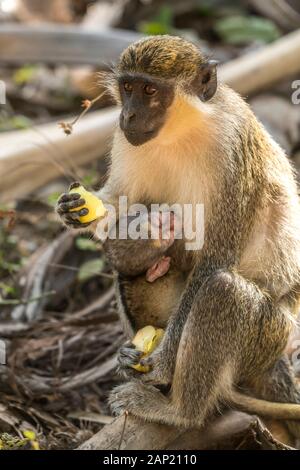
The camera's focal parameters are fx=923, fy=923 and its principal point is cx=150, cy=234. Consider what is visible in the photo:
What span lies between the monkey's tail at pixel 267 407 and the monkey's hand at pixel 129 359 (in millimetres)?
648

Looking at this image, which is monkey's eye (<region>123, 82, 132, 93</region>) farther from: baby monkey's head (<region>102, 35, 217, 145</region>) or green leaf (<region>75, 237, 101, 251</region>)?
green leaf (<region>75, 237, 101, 251</region>)

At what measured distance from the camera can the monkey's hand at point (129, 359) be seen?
5.91 metres

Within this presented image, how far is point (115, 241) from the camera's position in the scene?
589 centimetres

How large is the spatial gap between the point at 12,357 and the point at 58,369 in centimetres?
41

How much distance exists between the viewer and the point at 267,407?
598 cm

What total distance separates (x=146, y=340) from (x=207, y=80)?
174 centimetres

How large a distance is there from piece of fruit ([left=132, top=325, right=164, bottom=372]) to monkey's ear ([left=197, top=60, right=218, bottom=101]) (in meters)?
1.57

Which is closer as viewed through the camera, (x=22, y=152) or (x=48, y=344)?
(x=48, y=344)

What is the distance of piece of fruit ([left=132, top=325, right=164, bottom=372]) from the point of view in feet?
19.6

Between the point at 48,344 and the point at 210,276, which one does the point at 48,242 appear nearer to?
the point at 48,344

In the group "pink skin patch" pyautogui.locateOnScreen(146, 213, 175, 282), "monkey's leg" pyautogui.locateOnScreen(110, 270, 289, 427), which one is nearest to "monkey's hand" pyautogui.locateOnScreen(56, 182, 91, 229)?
"pink skin patch" pyautogui.locateOnScreen(146, 213, 175, 282)

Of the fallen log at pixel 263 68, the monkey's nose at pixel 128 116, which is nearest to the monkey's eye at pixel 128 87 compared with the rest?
the monkey's nose at pixel 128 116

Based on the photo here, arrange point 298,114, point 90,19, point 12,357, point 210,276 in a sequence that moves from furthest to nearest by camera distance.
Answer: point 90,19 < point 298,114 < point 12,357 < point 210,276

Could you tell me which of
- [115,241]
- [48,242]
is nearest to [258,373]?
[115,241]
